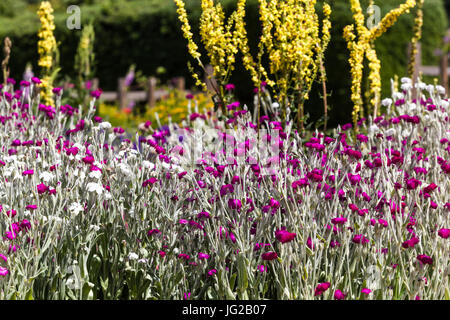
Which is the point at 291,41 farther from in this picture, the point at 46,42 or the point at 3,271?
the point at 46,42

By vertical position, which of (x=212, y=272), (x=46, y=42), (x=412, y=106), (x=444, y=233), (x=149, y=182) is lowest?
(x=212, y=272)

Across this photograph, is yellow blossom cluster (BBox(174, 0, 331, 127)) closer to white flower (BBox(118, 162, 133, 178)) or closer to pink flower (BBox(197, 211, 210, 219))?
white flower (BBox(118, 162, 133, 178))

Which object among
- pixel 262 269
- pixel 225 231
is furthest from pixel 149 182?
pixel 262 269

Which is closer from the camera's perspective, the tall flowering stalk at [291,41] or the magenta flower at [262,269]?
the magenta flower at [262,269]

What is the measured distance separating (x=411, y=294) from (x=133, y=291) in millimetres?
1482

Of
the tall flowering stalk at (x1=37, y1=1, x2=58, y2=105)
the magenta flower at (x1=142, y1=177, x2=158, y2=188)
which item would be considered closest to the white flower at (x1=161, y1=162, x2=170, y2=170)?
the magenta flower at (x1=142, y1=177, x2=158, y2=188)

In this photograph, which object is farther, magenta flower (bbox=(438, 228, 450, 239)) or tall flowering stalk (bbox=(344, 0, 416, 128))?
tall flowering stalk (bbox=(344, 0, 416, 128))

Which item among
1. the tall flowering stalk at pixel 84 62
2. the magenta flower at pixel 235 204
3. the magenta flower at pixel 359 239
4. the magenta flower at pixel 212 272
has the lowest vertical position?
the magenta flower at pixel 212 272

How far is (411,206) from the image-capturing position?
3.24 metres

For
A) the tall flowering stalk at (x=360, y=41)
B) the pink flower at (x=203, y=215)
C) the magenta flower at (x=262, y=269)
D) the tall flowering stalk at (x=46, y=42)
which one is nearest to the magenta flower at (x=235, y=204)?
the pink flower at (x=203, y=215)

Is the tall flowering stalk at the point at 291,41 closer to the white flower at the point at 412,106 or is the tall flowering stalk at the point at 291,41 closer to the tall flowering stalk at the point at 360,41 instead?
the tall flowering stalk at the point at 360,41

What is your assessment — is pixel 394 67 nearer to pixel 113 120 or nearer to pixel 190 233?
pixel 113 120

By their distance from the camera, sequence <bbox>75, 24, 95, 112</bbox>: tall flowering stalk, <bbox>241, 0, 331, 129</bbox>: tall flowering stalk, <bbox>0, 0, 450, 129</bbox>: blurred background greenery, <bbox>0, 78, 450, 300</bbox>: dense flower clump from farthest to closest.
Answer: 1. <bbox>0, 0, 450, 129</bbox>: blurred background greenery
2. <bbox>75, 24, 95, 112</bbox>: tall flowering stalk
3. <bbox>241, 0, 331, 129</bbox>: tall flowering stalk
4. <bbox>0, 78, 450, 300</bbox>: dense flower clump
